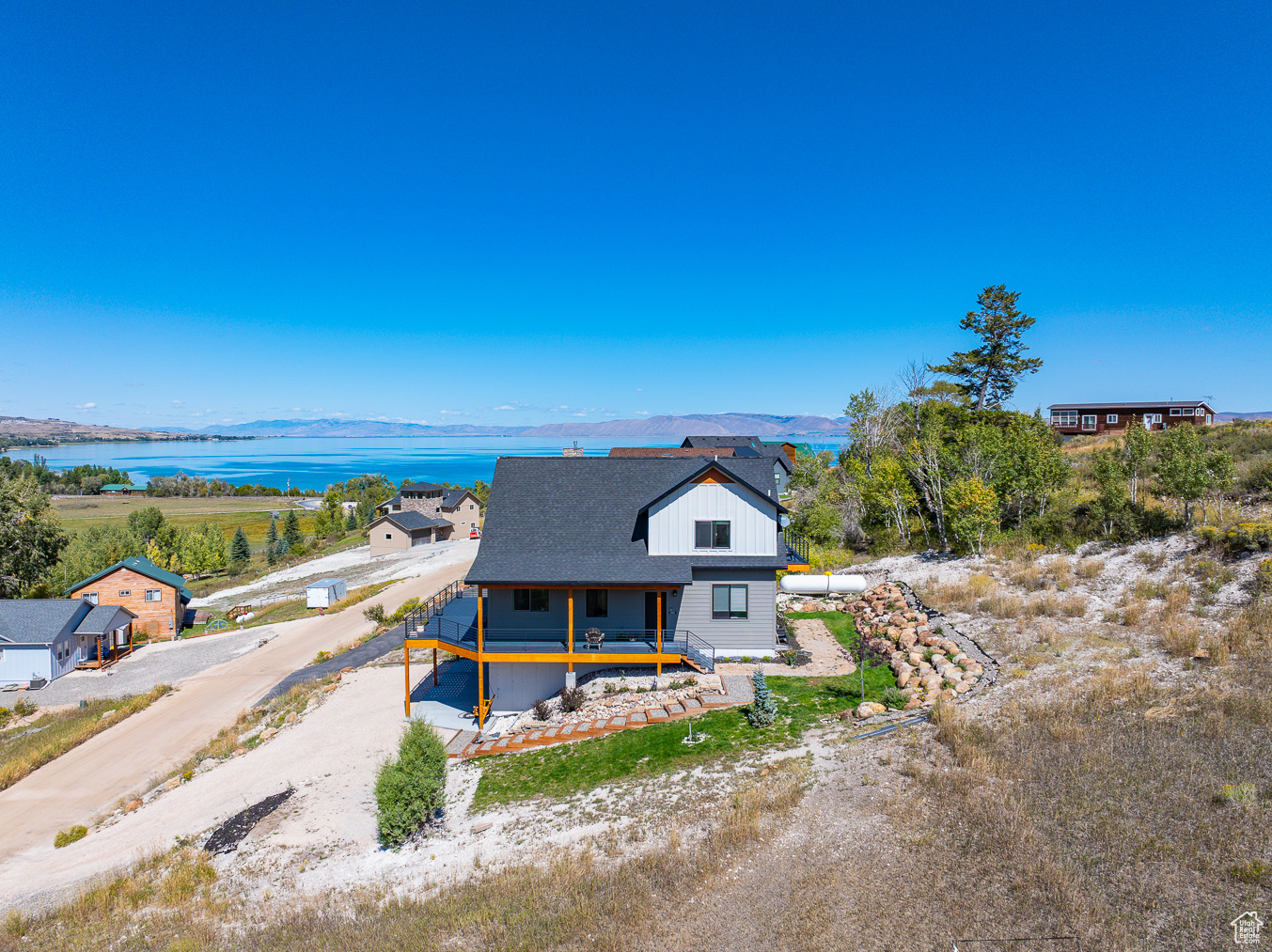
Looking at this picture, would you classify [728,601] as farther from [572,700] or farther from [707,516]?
[572,700]

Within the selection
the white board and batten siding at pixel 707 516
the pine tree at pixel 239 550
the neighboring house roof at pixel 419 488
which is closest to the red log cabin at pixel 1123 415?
the white board and batten siding at pixel 707 516

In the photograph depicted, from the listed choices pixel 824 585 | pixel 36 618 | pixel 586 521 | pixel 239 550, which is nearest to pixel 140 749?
pixel 36 618

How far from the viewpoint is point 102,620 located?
33.5 meters

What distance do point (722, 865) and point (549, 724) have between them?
9.50 m

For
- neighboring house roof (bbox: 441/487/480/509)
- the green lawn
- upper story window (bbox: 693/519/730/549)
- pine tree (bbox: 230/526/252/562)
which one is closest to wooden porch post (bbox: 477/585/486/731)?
the green lawn

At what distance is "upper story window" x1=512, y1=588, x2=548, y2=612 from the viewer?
19875mm

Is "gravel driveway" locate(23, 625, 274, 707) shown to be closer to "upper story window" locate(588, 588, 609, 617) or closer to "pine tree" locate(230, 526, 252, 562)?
"upper story window" locate(588, 588, 609, 617)

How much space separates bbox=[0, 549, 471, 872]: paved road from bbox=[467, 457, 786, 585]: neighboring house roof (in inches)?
496

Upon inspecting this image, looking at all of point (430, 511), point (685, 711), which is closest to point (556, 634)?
point (685, 711)

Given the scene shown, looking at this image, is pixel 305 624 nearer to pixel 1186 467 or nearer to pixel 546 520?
pixel 546 520

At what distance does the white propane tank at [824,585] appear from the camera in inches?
1050

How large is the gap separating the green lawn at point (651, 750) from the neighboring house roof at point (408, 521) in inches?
2044

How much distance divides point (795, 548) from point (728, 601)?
26.6 feet

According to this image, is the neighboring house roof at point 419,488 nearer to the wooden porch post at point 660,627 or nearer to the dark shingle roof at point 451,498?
the dark shingle roof at point 451,498
